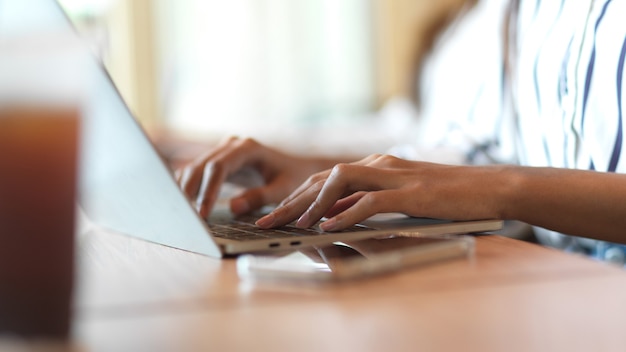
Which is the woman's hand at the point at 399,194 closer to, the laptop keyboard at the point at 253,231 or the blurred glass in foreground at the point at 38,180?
the laptop keyboard at the point at 253,231

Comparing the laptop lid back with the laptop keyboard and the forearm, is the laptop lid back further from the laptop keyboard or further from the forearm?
the forearm

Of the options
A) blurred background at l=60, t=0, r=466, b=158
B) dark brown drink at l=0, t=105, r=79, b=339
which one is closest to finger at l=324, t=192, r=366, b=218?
dark brown drink at l=0, t=105, r=79, b=339

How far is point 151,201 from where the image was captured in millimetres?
686

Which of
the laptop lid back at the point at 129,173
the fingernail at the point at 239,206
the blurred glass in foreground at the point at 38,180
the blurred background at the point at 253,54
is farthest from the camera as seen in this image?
the blurred background at the point at 253,54

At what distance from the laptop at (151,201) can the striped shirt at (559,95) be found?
1.25 feet

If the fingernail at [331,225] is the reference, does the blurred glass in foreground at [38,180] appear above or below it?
above

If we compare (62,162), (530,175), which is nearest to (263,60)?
(530,175)

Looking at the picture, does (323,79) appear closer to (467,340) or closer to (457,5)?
(457,5)

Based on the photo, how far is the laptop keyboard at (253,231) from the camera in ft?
2.23

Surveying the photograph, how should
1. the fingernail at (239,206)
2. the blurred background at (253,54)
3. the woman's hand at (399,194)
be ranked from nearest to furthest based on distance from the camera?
1. the woman's hand at (399,194)
2. the fingernail at (239,206)
3. the blurred background at (253,54)

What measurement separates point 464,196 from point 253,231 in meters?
0.19

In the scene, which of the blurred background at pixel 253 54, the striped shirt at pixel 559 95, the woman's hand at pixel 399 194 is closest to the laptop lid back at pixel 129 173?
the woman's hand at pixel 399 194

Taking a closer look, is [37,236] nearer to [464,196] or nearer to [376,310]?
[376,310]

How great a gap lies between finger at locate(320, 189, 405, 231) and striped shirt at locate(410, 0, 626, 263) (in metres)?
0.44
